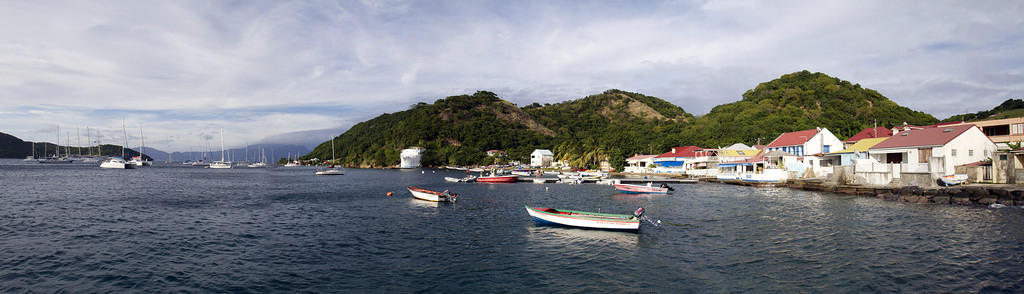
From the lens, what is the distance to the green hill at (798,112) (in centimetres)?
10200

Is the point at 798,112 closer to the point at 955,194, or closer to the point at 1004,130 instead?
the point at 1004,130

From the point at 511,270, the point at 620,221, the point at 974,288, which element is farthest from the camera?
the point at 620,221

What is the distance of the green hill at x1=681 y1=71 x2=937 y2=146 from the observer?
10200 centimetres

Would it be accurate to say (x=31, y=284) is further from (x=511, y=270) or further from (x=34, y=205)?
(x=34, y=205)

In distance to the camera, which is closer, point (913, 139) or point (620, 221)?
point (620, 221)

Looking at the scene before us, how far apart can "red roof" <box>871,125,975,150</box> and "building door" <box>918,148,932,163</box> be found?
21.7 inches

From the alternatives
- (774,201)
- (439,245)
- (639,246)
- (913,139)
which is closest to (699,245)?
(639,246)

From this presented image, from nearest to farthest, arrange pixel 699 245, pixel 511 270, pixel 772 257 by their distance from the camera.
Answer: pixel 511 270 < pixel 772 257 < pixel 699 245

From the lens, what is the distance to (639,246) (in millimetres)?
19656

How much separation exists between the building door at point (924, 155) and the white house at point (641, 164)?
41.1m

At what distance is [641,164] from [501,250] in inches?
2897

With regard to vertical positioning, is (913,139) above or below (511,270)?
above

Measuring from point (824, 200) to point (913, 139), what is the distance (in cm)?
1225

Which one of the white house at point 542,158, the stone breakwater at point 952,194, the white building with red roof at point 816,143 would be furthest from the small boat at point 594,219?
the white house at point 542,158
